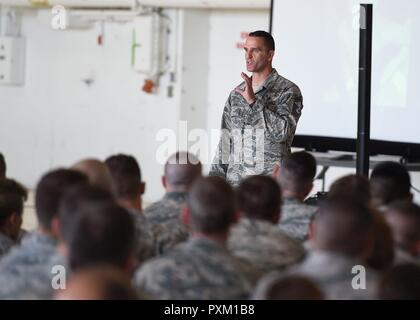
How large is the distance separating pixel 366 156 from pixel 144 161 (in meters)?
5.39

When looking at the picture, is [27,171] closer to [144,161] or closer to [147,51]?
[144,161]

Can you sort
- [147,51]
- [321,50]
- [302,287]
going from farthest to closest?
1. [147,51]
2. [321,50]
3. [302,287]

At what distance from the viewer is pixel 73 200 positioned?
263cm

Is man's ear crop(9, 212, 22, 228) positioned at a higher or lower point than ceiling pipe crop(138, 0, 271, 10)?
lower

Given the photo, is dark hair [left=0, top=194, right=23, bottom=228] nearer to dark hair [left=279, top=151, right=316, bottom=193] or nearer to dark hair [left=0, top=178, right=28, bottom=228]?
dark hair [left=0, top=178, right=28, bottom=228]

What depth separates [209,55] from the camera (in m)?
9.84

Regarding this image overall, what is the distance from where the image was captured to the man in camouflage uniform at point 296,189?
3.79 metres

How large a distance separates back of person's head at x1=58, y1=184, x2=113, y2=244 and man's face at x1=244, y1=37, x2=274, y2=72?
92.5 inches

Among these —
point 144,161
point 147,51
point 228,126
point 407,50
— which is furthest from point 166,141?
point 228,126

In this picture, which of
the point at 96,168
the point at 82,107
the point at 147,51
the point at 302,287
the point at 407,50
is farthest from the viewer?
the point at 82,107

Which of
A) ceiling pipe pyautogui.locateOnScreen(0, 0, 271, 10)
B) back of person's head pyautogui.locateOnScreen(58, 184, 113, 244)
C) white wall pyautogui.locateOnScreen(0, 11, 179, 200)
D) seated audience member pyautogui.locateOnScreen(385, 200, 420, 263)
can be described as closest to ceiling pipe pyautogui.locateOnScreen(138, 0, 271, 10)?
ceiling pipe pyautogui.locateOnScreen(0, 0, 271, 10)

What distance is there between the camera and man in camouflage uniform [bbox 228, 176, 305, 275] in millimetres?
3035

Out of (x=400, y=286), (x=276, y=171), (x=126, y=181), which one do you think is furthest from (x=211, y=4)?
(x=400, y=286)

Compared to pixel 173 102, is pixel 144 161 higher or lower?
lower
